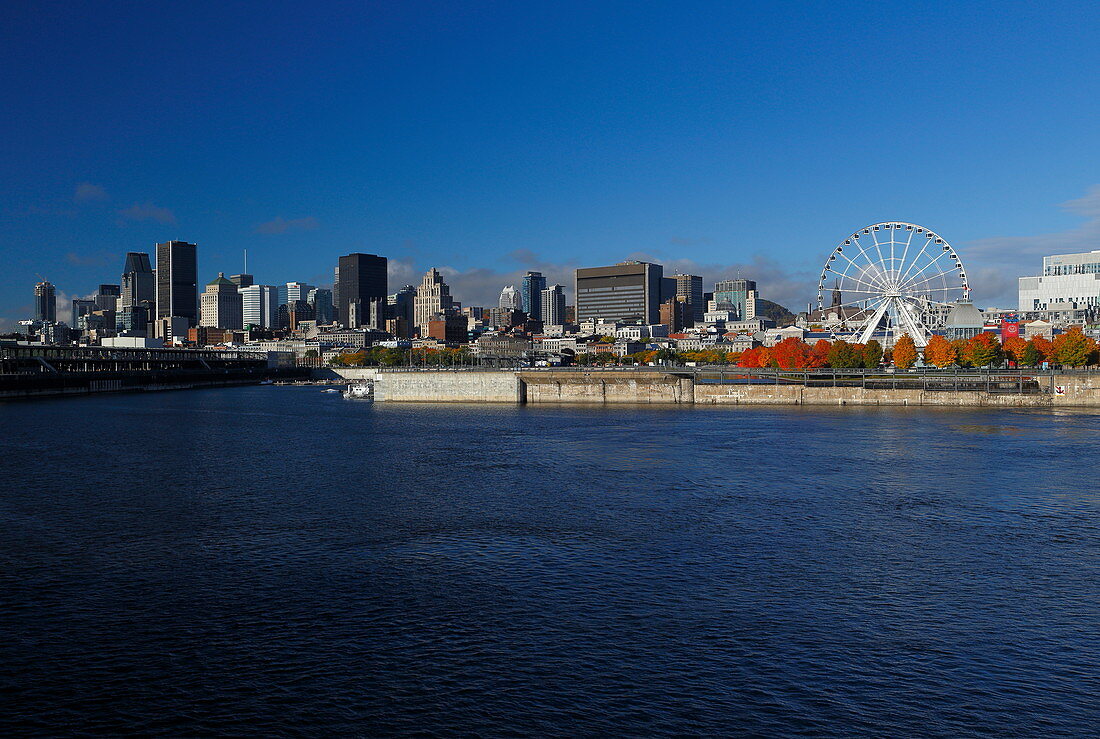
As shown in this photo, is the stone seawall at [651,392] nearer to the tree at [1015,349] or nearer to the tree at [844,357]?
the tree at [1015,349]

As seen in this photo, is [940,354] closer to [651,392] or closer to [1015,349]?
[1015,349]

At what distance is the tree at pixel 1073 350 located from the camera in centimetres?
12338

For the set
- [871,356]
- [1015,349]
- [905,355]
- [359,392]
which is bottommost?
[359,392]

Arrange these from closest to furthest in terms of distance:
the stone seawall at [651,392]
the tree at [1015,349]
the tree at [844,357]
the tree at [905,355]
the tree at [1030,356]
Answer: the stone seawall at [651,392] → the tree at [1030,356] → the tree at [1015,349] → the tree at [905,355] → the tree at [844,357]

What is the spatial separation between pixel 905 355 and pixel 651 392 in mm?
54412

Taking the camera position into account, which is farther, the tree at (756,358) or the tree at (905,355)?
the tree at (756,358)

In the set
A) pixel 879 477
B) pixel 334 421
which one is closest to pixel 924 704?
pixel 879 477

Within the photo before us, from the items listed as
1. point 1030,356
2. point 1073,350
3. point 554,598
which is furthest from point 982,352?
point 554,598

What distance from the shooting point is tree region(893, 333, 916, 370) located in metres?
136

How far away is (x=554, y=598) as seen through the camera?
24.3 m

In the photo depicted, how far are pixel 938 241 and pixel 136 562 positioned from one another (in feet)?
424

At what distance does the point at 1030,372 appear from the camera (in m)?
106

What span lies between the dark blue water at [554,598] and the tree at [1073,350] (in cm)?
8531

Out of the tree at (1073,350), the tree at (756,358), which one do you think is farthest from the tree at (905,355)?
the tree at (756,358)
